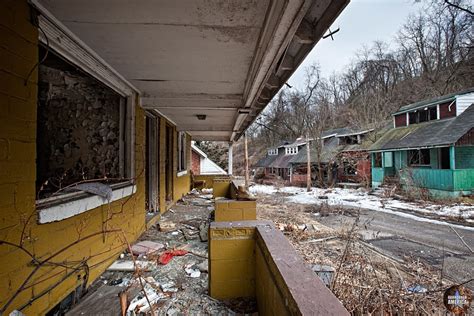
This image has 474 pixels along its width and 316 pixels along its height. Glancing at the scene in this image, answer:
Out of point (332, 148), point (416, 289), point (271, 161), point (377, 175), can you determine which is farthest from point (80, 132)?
point (271, 161)

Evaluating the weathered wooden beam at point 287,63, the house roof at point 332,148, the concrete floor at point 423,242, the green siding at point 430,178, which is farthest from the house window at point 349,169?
the weathered wooden beam at point 287,63

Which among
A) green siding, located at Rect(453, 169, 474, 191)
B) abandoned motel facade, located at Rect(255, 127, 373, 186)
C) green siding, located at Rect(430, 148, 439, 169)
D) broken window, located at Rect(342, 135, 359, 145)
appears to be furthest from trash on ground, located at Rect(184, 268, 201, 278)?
broken window, located at Rect(342, 135, 359, 145)

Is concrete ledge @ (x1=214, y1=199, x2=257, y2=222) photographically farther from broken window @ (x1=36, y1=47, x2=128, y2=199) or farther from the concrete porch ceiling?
the concrete porch ceiling

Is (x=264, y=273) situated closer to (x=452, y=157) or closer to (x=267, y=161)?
(x=452, y=157)

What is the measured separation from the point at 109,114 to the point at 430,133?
17.5 m

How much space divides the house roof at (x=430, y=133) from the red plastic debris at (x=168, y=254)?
14.8 meters

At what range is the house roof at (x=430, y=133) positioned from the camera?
12.9 meters

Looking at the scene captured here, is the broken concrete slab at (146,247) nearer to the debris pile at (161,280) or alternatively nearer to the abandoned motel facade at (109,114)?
the debris pile at (161,280)

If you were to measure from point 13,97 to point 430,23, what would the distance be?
33.1 meters

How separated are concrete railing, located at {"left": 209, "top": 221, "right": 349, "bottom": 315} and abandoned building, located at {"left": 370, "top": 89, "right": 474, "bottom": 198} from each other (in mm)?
14548

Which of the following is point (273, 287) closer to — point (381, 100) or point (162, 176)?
point (162, 176)

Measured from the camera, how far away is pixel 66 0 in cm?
169

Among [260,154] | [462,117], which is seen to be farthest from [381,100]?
[260,154]

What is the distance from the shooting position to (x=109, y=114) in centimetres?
364
